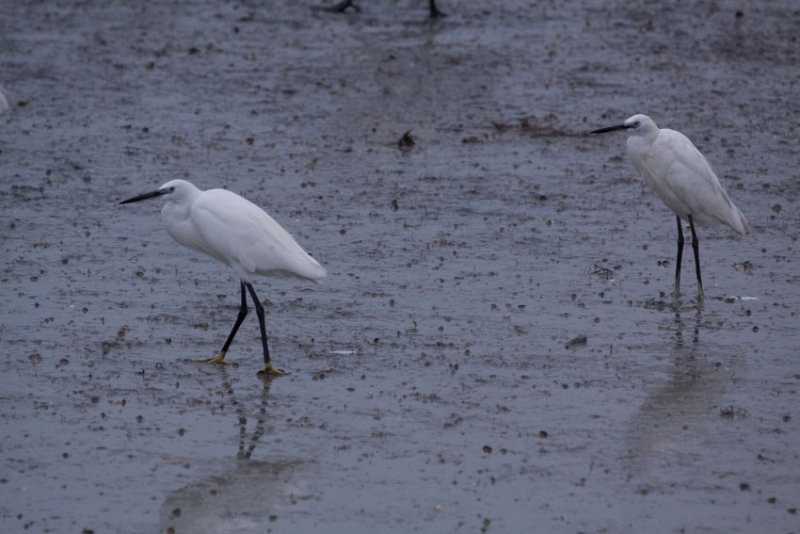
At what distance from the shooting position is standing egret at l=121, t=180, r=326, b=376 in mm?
7535

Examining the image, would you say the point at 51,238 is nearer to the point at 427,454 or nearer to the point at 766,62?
the point at 427,454

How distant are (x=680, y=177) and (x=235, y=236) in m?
3.78

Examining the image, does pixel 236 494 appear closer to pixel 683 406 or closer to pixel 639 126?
pixel 683 406

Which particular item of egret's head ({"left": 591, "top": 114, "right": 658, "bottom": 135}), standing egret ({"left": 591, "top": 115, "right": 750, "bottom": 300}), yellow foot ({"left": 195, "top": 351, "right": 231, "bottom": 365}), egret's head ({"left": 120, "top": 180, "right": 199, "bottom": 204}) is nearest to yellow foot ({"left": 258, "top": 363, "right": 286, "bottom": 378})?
yellow foot ({"left": 195, "top": 351, "right": 231, "bottom": 365})

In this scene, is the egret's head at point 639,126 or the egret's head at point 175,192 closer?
the egret's head at point 175,192

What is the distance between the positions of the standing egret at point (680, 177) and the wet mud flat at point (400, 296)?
1.54ft

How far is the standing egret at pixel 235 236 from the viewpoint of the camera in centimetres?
754

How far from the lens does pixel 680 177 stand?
9.55 m

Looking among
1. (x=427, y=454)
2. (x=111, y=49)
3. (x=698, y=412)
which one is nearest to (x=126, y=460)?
(x=427, y=454)

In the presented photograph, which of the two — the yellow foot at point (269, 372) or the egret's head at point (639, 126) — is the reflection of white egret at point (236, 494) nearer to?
the yellow foot at point (269, 372)

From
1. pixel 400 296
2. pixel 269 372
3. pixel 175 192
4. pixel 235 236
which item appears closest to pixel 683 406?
pixel 269 372

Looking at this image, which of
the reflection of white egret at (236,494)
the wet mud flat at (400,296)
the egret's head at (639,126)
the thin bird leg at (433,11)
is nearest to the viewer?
the reflection of white egret at (236,494)

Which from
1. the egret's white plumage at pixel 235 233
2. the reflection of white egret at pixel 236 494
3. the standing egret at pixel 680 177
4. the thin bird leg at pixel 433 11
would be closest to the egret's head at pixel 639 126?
the standing egret at pixel 680 177

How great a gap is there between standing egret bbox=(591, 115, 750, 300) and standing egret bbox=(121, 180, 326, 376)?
10.9ft
